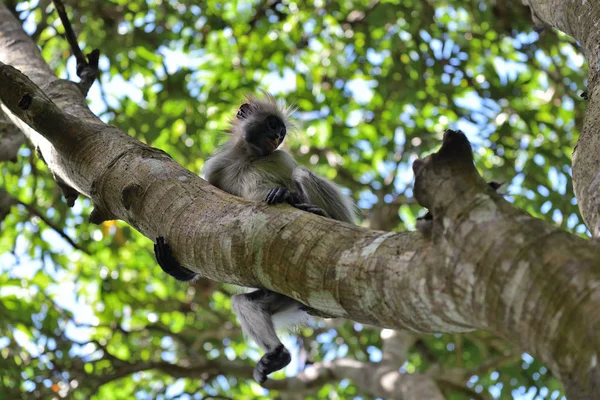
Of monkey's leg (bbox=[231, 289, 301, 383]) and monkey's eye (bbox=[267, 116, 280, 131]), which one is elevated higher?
monkey's eye (bbox=[267, 116, 280, 131])

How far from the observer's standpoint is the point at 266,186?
192 inches

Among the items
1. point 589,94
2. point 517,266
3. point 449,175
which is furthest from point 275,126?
point 517,266

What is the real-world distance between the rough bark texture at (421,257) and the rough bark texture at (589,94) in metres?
0.63

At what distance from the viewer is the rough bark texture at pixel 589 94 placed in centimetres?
232

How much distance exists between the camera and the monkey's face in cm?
563

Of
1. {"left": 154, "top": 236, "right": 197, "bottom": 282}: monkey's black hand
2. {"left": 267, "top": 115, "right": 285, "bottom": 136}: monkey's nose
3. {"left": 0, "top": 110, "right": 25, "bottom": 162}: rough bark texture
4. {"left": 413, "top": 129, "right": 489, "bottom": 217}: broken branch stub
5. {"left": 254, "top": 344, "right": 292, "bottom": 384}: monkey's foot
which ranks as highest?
{"left": 413, "top": 129, "right": 489, "bottom": 217}: broken branch stub

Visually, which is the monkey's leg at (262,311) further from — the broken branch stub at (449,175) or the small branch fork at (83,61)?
the broken branch stub at (449,175)

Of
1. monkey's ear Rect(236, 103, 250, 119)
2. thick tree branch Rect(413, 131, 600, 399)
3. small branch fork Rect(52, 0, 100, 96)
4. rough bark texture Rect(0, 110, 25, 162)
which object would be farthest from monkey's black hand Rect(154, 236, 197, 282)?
monkey's ear Rect(236, 103, 250, 119)

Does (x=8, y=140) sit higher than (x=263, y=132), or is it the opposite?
(x=8, y=140)

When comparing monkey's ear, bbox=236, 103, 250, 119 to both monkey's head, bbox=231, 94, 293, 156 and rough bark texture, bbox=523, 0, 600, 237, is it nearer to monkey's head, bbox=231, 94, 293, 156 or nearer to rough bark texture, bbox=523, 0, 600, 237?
monkey's head, bbox=231, 94, 293, 156

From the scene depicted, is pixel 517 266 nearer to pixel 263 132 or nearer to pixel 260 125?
pixel 263 132

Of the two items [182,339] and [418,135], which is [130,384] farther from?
[418,135]

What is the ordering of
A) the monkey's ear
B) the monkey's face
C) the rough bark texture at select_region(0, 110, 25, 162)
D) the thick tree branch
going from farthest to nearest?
the monkey's ear < the monkey's face < the rough bark texture at select_region(0, 110, 25, 162) < the thick tree branch

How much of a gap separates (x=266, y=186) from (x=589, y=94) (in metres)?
2.54
